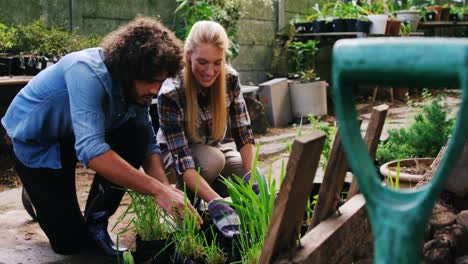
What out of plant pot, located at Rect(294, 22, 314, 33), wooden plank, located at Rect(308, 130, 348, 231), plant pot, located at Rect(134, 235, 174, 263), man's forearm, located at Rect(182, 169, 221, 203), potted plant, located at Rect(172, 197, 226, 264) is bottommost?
plant pot, located at Rect(134, 235, 174, 263)

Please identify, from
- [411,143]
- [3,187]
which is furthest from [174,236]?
[3,187]

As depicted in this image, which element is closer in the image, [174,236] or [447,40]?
[447,40]

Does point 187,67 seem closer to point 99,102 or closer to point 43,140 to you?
point 99,102

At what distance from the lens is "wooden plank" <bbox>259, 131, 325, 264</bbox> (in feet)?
3.75

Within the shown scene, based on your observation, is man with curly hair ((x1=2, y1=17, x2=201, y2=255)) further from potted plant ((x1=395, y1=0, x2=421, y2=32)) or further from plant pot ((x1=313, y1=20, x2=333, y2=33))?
potted plant ((x1=395, y1=0, x2=421, y2=32))

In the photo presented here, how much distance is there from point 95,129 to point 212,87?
653mm

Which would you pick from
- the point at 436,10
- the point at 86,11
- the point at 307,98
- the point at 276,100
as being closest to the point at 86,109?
the point at 86,11

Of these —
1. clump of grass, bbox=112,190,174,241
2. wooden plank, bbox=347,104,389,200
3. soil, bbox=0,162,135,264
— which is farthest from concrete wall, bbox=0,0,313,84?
wooden plank, bbox=347,104,389,200

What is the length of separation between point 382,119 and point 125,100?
3.46ft

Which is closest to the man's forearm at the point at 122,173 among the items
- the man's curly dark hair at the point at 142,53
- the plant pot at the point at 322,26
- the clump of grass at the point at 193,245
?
the clump of grass at the point at 193,245

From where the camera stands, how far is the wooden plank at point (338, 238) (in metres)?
1.35

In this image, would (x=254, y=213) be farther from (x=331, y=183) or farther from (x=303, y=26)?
(x=303, y=26)

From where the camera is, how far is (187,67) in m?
2.38

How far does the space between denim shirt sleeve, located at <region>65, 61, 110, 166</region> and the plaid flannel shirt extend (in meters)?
0.37
